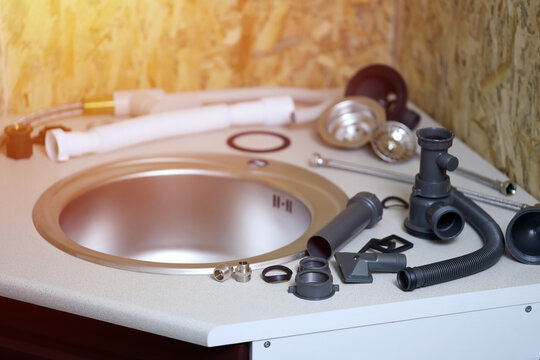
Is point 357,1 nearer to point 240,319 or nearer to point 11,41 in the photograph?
point 11,41

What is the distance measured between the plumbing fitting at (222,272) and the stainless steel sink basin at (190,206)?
1.21ft

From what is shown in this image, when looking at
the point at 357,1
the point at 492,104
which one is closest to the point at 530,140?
the point at 492,104

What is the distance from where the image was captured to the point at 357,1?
6.40 feet

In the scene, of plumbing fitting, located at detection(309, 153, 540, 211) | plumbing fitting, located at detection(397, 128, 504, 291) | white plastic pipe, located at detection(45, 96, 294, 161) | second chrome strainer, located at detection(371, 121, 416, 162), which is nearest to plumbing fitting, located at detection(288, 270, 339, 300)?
plumbing fitting, located at detection(397, 128, 504, 291)

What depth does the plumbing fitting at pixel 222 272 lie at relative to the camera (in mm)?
1103

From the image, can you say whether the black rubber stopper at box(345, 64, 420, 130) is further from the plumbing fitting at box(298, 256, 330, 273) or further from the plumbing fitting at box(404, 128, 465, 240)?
the plumbing fitting at box(298, 256, 330, 273)

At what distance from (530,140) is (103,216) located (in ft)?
2.76

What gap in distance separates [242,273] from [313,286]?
0.12 meters

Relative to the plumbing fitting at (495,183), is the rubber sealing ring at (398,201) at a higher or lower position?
lower

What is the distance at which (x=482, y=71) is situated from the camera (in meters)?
1.57

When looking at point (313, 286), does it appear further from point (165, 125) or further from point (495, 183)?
point (165, 125)

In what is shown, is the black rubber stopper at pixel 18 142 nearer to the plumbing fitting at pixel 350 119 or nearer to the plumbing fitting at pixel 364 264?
the plumbing fitting at pixel 350 119

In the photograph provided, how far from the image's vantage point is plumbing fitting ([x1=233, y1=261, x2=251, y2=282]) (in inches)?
43.6

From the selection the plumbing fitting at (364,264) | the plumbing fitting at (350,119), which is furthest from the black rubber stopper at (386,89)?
the plumbing fitting at (364,264)
